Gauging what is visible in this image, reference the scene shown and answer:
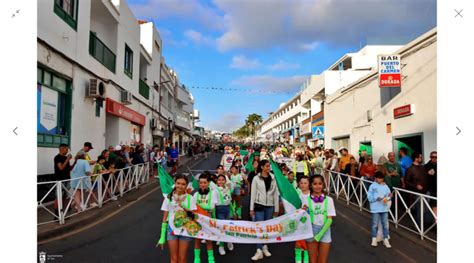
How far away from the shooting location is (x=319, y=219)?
4.27 metres

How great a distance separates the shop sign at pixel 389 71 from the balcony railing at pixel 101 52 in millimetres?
11624

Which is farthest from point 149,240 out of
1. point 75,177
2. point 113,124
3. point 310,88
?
point 310,88

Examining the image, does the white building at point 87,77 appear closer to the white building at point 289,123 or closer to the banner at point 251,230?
the banner at point 251,230

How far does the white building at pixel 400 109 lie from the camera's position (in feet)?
33.2

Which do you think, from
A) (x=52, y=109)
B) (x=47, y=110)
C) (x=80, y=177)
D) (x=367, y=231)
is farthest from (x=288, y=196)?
(x=52, y=109)

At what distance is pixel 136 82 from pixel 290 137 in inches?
1303

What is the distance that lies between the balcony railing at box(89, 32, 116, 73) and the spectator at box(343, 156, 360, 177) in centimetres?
1098

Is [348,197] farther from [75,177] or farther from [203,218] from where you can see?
[75,177]

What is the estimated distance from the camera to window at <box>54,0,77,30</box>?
988 centimetres

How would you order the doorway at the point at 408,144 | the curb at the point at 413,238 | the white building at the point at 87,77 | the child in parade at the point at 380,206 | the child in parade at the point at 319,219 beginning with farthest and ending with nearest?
the doorway at the point at 408,144
the white building at the point at 87,77
the child in parade at the point at 380,206
the curb at the point at 413,238
the child in parade at the point at 319,219

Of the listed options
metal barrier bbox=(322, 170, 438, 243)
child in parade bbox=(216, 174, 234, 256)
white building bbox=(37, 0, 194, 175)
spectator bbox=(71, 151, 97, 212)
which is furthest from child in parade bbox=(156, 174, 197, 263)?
white building bbox=(37, 0, 194, 175)

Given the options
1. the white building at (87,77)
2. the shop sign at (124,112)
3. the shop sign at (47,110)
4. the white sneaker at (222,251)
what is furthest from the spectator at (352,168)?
the shop sign at (124,112)

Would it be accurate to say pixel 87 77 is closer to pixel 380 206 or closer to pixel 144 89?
pixel 144 89

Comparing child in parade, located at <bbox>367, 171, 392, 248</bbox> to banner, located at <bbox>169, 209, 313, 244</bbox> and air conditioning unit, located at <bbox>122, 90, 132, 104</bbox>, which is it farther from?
air conditioning unit, located at <bbox>122, 90, 132, 104</bbox>
